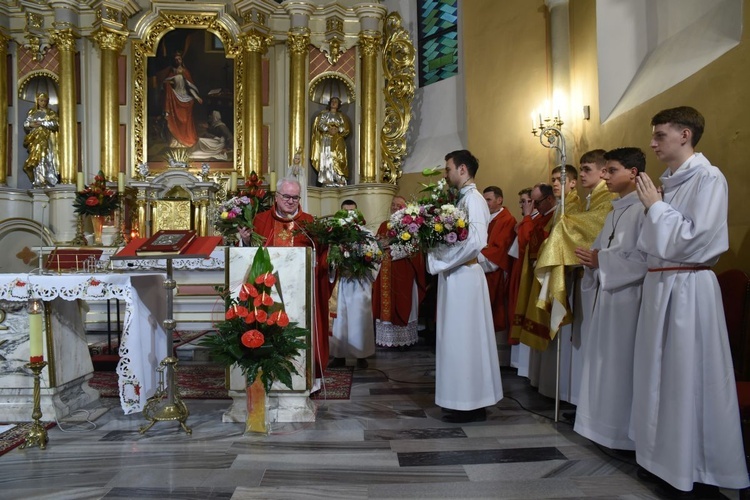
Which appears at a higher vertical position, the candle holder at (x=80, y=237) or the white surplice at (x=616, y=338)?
the candle holder at (x=80, y=237)

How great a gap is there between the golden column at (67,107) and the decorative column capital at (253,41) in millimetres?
3006

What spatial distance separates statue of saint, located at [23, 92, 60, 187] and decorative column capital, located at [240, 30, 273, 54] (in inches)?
144

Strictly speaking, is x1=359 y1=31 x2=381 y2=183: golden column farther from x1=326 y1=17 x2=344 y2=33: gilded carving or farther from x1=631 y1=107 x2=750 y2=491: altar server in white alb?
x1=631 y1=107 x2=750 y2=491: altar server in white alb

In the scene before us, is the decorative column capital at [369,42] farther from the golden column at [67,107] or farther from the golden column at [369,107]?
the golden column at [67,107]

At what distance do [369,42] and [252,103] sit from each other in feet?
8.10

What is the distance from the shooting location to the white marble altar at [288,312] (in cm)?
404

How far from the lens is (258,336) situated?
355cm

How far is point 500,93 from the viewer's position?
27.9ft

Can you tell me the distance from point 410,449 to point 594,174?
2297 millimetres

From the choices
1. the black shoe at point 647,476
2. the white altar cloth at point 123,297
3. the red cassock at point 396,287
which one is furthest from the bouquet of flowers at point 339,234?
the black shoe at point 647,476

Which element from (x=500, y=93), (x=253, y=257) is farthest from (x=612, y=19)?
(x=253, y=257)

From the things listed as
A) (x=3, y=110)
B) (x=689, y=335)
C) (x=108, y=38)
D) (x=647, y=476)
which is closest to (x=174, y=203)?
(x=108, y=38)

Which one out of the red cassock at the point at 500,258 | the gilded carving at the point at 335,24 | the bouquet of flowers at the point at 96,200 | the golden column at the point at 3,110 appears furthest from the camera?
the gilded carving at the point at 335,24

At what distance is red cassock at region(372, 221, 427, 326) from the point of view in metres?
7.04
